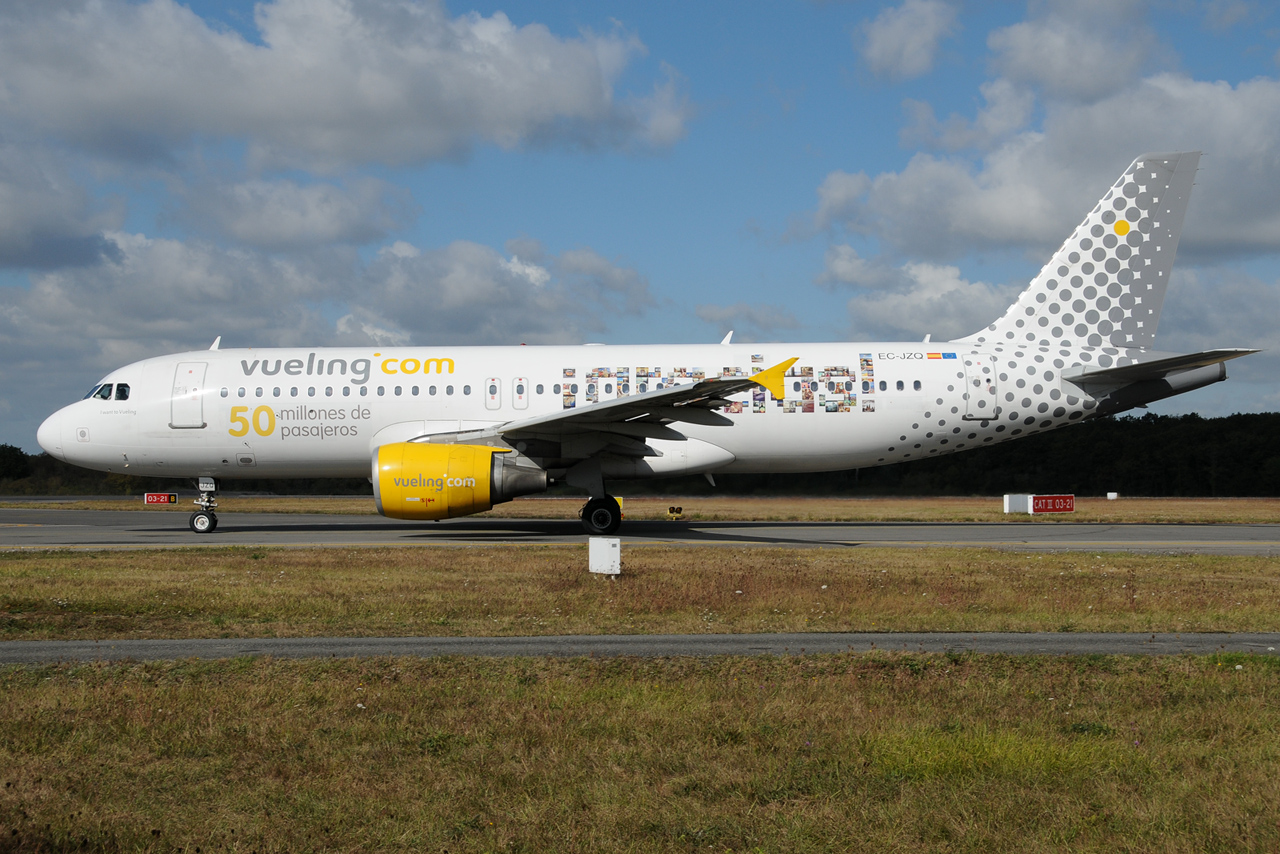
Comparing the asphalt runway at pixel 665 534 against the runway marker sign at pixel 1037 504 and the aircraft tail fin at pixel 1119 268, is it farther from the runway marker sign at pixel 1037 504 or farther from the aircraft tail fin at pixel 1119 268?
the runway marker sign at pixel 1037 504

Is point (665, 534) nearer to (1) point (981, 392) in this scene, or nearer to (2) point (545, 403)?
(2) point (545, 403)

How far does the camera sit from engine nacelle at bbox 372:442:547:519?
18.2m

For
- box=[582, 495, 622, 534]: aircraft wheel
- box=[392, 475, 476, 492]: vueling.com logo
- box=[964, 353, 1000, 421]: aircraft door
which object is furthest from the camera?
box=[964, 353, 1000, 421]: aircraft door

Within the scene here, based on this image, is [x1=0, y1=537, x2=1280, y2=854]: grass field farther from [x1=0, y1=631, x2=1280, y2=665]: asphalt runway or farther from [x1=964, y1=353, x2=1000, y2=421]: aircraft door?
[x1=964, y1=353, x2=1000, y2=421]: aircraft door

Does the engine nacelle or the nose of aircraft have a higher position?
the nose of aircraft

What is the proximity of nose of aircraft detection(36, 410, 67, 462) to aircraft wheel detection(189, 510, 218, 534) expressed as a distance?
10.8 feet

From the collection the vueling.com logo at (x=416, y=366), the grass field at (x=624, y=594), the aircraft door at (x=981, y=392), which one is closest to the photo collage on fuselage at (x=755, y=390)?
the aircraft door at (x=981, y=392)

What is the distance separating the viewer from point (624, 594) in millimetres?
11539

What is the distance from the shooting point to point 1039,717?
19.9ft

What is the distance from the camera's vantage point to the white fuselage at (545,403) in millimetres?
21062

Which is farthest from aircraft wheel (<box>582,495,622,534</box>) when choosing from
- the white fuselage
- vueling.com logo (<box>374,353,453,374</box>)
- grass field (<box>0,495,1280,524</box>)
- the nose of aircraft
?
the nose of aircraft

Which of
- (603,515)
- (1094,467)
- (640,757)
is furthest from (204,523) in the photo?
(1094,467)

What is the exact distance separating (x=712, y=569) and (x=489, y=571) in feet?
10.7

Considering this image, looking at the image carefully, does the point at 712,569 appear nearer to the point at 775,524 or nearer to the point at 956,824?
the point at 956,824
